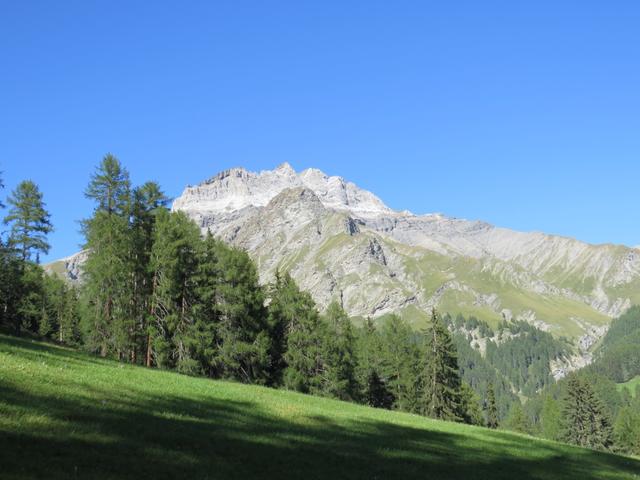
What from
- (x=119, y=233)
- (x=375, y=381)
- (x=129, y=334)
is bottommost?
(x=375, y=381)

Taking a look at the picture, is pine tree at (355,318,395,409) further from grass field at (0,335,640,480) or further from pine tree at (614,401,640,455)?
pine tree at (614,401,640,455)

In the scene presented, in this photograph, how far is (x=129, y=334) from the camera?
52.9 metres

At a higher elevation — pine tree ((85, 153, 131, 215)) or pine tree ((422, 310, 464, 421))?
pine tree ((85, 153, 131, 215))

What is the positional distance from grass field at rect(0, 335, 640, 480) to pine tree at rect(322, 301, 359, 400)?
35.0 m

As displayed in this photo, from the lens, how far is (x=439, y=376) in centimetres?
8088

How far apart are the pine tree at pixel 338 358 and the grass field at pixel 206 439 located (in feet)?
115

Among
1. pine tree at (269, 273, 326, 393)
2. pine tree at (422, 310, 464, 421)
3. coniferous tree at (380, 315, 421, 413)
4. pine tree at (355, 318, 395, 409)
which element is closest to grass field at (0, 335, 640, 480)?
pine tree at (269, 273, 326, 393)

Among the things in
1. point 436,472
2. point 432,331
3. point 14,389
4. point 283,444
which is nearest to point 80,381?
point 14,389

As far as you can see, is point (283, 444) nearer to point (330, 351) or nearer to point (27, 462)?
point (27, 462)

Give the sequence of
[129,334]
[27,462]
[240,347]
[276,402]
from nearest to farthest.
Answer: [27,462] → [276,402] → [129,334] → [240,347]

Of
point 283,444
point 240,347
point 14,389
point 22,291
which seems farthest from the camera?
point 22,291

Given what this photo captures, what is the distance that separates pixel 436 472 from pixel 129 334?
39.3 metres

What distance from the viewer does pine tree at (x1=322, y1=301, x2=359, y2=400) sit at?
68625 mm

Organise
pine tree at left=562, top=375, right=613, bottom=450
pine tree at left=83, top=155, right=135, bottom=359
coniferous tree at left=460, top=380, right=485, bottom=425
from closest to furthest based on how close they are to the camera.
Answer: pine tree at left=83, top=155, right=135, bottom=359
coniferous tree at left=460, top=380, right=485, bottom=425
pine tree at left=562, top=375, right=613, bottom=450
